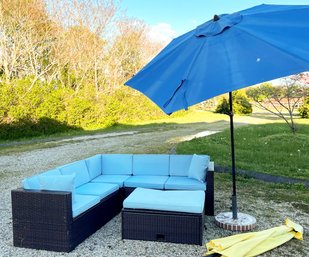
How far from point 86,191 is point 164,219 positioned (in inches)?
45.8

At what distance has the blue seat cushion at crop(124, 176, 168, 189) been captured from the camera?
174 inches

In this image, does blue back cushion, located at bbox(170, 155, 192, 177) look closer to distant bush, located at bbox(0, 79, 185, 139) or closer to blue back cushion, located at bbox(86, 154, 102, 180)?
blue back cushion, located at bbox(86, 154, 102, 180)

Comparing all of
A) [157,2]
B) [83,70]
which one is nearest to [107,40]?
[83,70]

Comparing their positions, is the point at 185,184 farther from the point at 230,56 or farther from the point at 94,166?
the point at 230,56

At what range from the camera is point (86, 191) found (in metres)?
4.09

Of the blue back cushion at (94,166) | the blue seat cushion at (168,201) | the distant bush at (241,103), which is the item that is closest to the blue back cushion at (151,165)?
the blue back cushion at (94,166)

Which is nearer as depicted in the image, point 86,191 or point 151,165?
point 86,191

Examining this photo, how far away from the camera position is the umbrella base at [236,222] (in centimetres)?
386

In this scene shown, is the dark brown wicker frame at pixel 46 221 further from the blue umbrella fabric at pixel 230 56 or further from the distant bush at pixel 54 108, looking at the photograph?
the distant bush at pixel 54 108

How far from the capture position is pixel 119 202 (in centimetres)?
449

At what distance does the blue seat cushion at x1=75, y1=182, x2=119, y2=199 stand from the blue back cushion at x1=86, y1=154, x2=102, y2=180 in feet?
1.00

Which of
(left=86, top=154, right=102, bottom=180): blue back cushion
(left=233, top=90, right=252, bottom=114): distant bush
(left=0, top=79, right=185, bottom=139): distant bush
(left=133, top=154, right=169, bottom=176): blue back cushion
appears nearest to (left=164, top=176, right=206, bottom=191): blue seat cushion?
(left=133, top=154, right=169, bottom=176): blue back cushion

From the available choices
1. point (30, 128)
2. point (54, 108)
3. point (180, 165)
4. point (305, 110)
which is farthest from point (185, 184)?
point (305, 110)

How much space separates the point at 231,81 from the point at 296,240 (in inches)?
86.7
